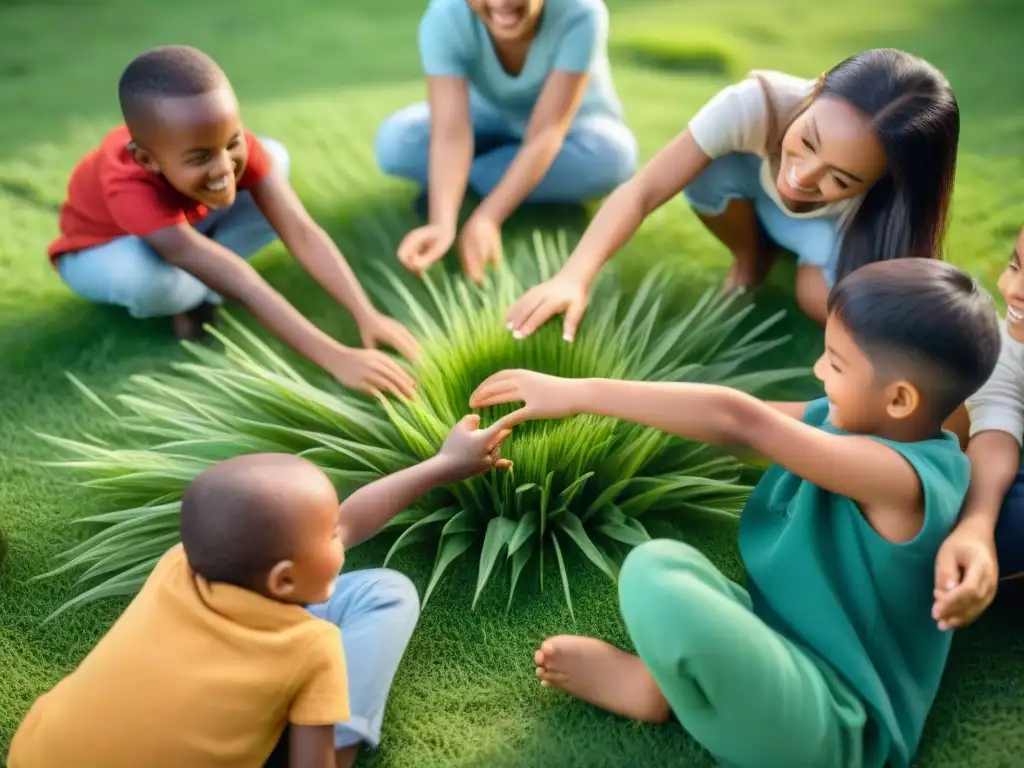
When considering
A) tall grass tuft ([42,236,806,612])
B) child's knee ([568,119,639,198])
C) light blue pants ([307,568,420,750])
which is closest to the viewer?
light blue pants ([307,568,420,750])

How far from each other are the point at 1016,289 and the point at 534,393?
63cm

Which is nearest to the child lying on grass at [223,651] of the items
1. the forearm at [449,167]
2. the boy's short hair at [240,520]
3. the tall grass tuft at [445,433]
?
the boy's short hair at [240,520]

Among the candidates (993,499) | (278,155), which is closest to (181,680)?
(993,499)

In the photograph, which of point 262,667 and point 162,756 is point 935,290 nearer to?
point 262,667

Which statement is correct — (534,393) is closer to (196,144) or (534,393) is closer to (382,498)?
(382,498)

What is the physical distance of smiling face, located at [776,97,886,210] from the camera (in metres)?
1.34

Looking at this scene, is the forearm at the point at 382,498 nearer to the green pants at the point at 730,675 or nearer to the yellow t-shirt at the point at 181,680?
the yellow t-shirt at the point at 181,680

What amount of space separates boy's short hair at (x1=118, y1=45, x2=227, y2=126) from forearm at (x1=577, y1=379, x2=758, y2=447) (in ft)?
2.54

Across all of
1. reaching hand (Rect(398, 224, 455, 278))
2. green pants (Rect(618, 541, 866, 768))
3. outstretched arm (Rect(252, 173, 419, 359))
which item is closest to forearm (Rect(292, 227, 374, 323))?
outstretched arm (Rect(252, 173, 419, 359))

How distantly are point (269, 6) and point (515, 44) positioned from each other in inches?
51.4

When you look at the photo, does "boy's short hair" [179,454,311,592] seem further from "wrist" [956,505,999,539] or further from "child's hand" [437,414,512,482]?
"wrist" [956,505,999,539]

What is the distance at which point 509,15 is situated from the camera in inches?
68.3

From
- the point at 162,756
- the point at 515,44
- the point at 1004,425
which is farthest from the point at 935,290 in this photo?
the point at 515,44

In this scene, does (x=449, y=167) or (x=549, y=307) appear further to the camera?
(x=449, y=167)
